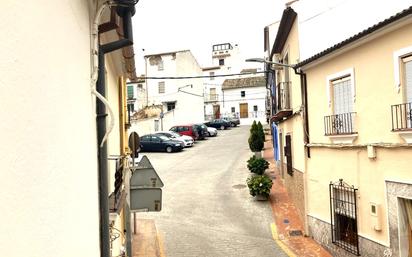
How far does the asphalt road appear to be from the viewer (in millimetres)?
12156

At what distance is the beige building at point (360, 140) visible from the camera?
8.08 m

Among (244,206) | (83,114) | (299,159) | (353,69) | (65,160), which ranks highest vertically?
(353,69)

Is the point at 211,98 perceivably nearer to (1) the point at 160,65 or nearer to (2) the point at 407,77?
(1) the point at 160,65

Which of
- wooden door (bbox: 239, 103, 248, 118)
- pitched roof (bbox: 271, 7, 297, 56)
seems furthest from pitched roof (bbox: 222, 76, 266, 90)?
pitched roof (bbox: 271, 7, 297, 56)

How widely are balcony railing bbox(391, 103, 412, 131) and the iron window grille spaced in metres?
2.26

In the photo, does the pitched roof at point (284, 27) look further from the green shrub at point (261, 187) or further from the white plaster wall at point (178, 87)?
the white plaster wall at point (178, 87)

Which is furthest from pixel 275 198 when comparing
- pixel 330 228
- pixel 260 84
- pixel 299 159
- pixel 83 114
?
pixel 260 84

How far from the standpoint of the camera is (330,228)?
10.9 m

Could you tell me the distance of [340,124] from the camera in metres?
10.3

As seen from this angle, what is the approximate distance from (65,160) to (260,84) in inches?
1891

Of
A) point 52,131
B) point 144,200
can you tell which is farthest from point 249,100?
point 52,131

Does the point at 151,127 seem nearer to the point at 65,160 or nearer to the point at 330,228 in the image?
the point at 330,228

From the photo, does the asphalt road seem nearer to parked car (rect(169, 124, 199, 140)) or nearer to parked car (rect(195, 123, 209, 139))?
parked car (rect(169, 124, 199, 140))

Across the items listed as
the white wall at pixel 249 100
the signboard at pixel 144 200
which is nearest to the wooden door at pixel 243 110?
the white wall at pixel 249 100
